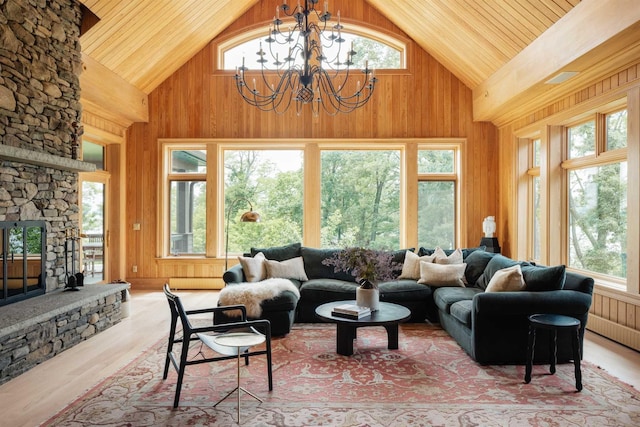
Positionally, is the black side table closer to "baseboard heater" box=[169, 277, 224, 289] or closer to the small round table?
the small round table

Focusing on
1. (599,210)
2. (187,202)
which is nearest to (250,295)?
(187,202)

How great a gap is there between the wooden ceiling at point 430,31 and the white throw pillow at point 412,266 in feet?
7.83

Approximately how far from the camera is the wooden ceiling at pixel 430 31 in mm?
4645

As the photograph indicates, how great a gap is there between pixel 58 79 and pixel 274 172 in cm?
364

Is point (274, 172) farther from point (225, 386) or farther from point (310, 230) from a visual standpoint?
point (225, 386)

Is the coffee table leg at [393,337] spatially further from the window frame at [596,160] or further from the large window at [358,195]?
the large window at [358,195]

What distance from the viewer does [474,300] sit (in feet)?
12.3

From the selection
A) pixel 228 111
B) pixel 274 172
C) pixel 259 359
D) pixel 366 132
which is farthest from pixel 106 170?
pixel 259 359

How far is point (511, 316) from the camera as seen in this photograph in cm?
372

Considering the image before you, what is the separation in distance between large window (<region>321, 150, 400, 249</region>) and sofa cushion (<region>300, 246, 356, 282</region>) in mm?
1623

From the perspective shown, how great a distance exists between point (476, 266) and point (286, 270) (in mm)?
2340

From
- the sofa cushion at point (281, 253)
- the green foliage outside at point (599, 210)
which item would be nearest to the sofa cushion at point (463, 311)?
the green foliage outside at point (599, 210)

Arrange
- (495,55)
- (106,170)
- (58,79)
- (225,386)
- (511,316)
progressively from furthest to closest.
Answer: (106,170) < (495,55) < (58,79) < (511,316) < (225,386)

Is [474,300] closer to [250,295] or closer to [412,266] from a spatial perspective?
[412,266]
